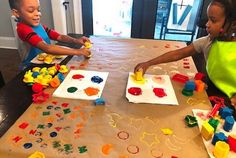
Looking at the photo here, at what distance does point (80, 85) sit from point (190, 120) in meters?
0.42

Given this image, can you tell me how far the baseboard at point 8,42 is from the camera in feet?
8.32

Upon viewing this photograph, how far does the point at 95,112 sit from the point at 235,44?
0.56 metres

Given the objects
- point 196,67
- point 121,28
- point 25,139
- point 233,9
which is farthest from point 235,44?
point 121,28

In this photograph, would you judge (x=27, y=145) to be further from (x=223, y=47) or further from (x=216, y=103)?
(x=223, y=47)

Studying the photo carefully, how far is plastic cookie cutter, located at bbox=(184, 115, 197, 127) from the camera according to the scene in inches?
24.7

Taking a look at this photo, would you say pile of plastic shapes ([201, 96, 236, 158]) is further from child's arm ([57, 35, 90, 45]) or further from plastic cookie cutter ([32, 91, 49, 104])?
child's arm ([57, 35, 90, 45])

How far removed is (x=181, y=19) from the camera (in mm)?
2242

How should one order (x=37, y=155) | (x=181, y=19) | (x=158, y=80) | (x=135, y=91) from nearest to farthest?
1. (x=37, y=155)
2. (x=135, y=91)
3. (x=158, y=80)
4. (x=181, y=19)

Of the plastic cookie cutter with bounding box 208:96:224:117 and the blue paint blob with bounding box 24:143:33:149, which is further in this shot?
the plastic cookie cutter with bounding box 208:96:224:117

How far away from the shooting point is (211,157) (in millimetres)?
527

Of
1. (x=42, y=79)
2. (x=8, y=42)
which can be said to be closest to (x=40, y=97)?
(x=42, y=79)

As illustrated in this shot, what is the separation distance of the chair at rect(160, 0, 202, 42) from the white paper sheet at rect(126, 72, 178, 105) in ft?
4.96

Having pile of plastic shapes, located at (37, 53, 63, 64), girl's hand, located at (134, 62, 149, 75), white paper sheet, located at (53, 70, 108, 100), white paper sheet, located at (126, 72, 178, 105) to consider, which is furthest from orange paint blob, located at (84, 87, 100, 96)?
pile of plastic shapes, located at (37, 53, 63, 64)

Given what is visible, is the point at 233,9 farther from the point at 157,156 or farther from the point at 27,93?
the point at 27,93
